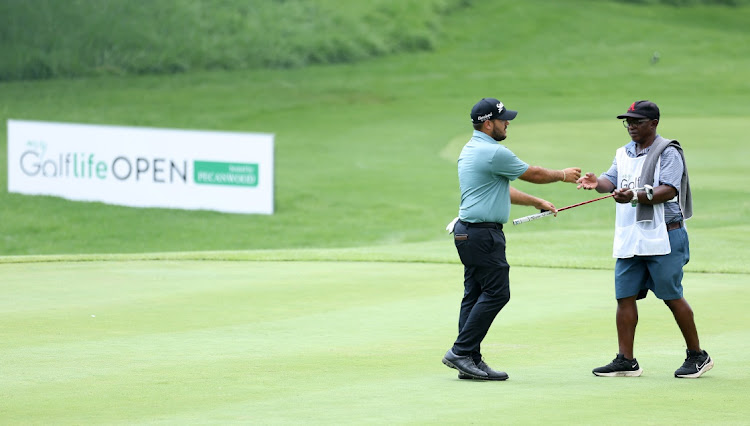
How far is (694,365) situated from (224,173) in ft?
Answer: 54.9

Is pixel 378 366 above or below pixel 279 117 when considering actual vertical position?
below

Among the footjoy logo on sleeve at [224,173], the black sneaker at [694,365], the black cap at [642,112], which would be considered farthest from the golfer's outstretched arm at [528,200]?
the footjoy logo on sleeve at [224,173]

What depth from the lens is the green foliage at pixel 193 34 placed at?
45219mm

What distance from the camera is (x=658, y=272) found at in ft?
27.2

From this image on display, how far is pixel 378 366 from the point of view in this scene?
8539 millimetres

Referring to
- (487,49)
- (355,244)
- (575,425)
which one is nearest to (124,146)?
(355,244)

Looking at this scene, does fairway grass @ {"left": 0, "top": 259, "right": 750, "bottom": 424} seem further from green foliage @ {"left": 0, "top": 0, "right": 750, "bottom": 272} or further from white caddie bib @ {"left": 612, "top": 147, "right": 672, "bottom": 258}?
green foliage @ {"left": 0, "top": 0, "right": 750, "bottom": 272}

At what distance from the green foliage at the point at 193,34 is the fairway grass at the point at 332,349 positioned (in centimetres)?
3251

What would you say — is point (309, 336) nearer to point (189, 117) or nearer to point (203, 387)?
point (203, 387)

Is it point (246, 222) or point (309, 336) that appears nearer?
point (309, 336)

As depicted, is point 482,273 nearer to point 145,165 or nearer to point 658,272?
point 658,272

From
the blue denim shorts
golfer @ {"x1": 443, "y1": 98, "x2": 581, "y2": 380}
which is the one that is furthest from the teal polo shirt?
the blue denim shorts

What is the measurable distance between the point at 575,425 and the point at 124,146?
18958 millimetres

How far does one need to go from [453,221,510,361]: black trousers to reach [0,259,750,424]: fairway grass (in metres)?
0.31
